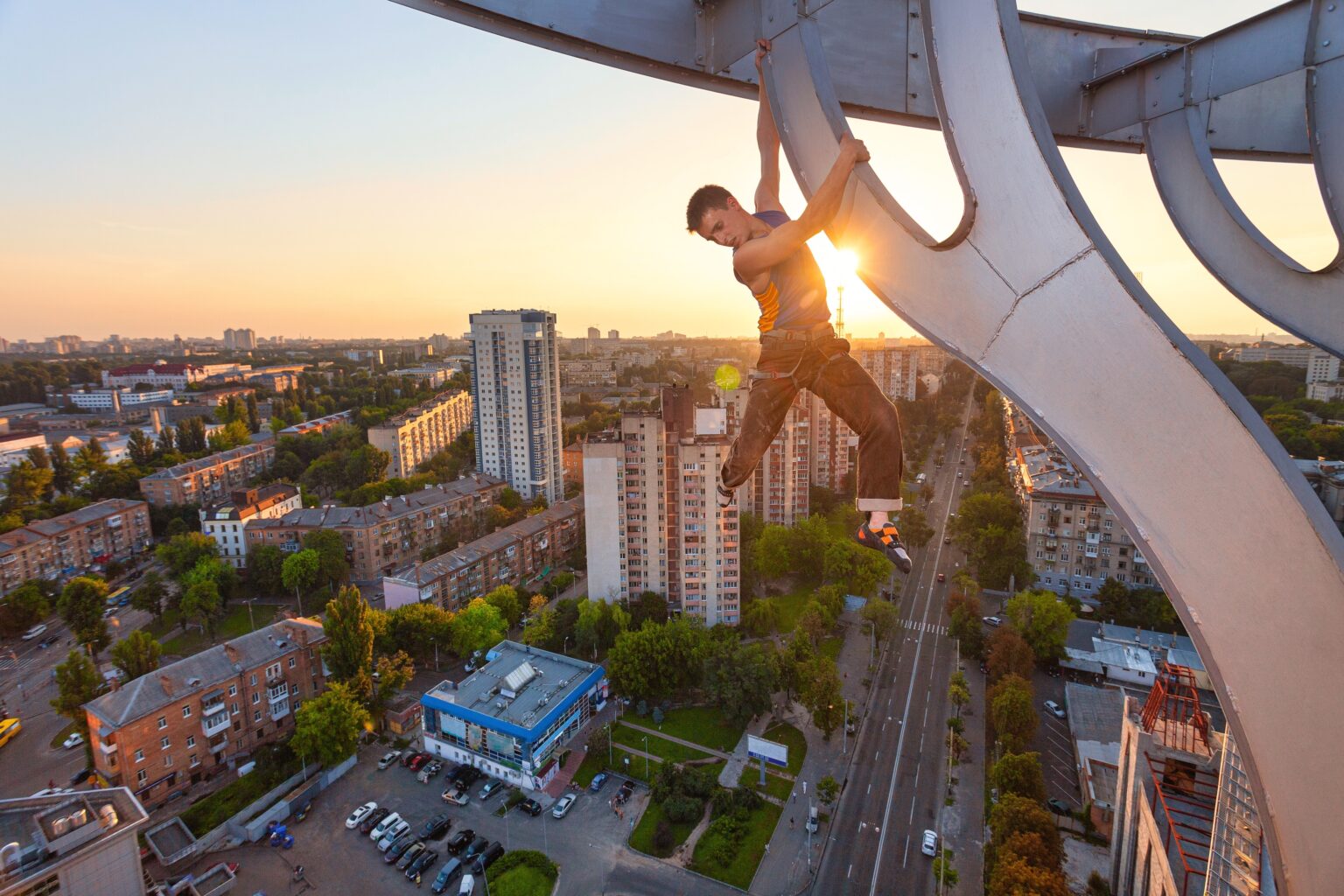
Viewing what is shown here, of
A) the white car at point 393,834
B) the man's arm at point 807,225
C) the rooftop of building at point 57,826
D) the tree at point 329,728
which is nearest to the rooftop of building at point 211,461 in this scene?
the tree at point 329,728

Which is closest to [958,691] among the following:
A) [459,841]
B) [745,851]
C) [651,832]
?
[745,851]

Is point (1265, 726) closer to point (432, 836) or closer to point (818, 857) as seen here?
point (818, 857)

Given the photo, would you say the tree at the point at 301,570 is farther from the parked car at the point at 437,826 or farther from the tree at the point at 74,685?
the parked car at the point at 437,826

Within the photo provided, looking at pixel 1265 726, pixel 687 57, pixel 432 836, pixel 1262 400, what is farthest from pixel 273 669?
pixel 1262 400

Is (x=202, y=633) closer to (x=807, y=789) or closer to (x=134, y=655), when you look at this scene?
(x=134, y=655)

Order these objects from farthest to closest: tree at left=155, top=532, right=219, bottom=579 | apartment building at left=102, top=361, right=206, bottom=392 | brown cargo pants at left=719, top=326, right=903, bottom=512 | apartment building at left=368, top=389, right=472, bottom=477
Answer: apartment building at left=102, top=361, right=206, bottom=392 < apartment building at left=368, top=389, right=472, bottom=477 < tree at left=155, top=532, right=219, bottom=579 < brown cargo pants at left=719, top=326, right=903, bottom=512

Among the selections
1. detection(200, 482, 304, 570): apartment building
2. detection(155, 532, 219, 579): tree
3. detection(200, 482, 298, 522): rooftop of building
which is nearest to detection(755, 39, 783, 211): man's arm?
detection(155, 532, 219, 579): tree

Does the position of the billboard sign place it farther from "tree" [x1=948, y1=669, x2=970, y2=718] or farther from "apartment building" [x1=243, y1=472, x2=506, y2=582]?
"apartment building" [x1=243, y1=472, x2=506, y2=582]
